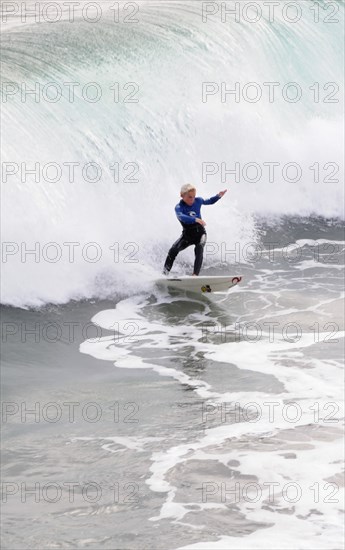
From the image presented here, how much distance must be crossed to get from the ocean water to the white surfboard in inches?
5.7

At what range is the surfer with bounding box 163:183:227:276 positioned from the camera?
628 inches

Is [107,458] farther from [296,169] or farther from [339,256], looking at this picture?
[296,169]

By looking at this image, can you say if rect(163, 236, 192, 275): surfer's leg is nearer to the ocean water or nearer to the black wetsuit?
the black wetsuit

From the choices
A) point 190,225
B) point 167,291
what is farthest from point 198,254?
point 167,291

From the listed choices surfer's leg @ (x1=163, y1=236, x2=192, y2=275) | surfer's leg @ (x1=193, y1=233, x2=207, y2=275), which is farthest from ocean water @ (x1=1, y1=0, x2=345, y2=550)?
surfer's leg @ (x1=193, y1=233, x2=207, y2=275)

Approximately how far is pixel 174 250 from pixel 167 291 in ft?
1.97

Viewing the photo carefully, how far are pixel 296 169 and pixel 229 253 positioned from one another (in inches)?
181

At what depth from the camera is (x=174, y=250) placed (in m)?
16.4

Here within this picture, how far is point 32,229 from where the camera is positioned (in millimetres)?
16453

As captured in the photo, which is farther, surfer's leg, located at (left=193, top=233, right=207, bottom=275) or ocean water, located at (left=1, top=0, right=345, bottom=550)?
surfer's leg, located at (left=193, top=233, right=207, bottom=275)

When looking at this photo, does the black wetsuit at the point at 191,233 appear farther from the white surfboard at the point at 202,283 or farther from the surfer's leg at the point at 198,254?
the white surfboard at the point at 202,283

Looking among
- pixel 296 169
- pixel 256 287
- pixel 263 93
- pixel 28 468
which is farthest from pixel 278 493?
pixel 263 93

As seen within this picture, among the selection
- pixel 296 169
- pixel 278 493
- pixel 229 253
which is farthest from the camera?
pixel 296 169

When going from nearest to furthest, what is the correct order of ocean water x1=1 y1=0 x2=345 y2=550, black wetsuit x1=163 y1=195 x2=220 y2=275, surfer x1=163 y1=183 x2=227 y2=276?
ocean water x1=1 y1=0 x2=345 y2=550 → surfer x1=163 y1=183 x2=227 y2=276 → black wetsuit x1=163 y1=195 x2=220 y2=275
